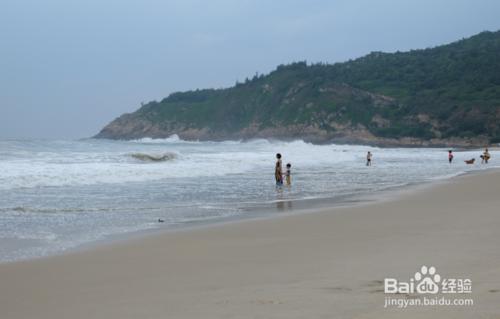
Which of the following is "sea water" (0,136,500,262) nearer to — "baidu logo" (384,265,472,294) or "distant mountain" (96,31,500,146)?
"baidu logo" (384,265,472,294)

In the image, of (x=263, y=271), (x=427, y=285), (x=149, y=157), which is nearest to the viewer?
(x=427, y=285)

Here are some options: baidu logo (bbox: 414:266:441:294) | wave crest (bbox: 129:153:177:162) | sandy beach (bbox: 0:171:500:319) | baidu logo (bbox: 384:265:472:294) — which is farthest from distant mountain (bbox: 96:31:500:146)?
baidu logo (bbox: 384:265:472:294)

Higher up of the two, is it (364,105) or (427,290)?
(364,105)

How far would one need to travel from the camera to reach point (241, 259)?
20.5 feet

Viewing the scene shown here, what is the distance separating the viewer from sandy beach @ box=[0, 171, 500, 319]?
410 centimetres

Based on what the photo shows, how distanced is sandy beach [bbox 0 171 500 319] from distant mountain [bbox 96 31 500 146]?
73.6m

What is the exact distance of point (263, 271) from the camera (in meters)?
5.50

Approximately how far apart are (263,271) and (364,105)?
319 ft

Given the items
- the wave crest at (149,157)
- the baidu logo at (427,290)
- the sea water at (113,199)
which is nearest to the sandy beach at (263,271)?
the baidu logo at (427,290)

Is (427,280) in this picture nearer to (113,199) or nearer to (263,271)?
(263,271)

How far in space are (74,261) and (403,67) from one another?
120 meters

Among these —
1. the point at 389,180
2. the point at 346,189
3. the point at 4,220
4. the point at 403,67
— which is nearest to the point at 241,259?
the point at 4,220

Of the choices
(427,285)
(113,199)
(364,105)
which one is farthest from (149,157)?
(364,105)

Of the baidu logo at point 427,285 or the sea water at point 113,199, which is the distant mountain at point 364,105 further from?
the baidu logo at point 427,285
